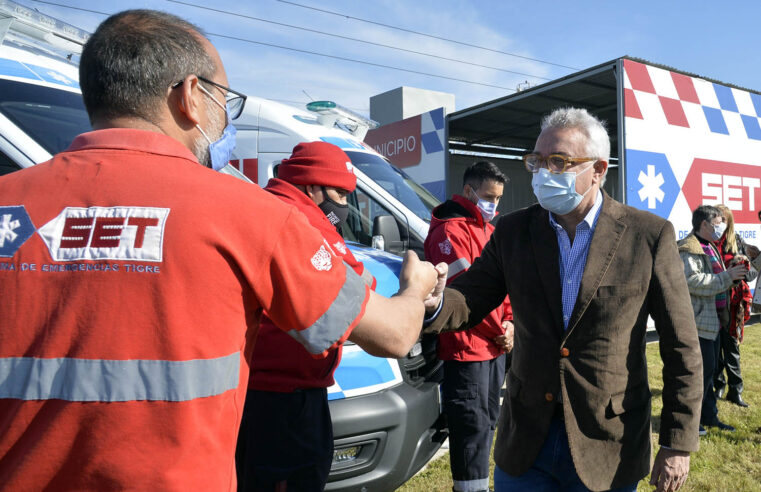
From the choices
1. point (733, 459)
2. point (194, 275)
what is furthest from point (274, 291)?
point (733, 459)

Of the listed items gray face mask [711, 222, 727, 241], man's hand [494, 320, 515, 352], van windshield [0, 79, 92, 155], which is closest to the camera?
van windshield [0, 79, 92, 155]

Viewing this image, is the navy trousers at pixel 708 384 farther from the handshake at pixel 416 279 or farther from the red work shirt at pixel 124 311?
the red work shirt at pixel 124 311

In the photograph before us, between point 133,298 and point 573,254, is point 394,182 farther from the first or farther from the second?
point 133,298

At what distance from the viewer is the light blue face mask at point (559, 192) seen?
7.16 feet

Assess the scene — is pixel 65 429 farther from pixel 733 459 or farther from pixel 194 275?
pixel 733 459

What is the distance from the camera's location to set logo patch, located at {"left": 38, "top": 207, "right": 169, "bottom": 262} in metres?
1.00

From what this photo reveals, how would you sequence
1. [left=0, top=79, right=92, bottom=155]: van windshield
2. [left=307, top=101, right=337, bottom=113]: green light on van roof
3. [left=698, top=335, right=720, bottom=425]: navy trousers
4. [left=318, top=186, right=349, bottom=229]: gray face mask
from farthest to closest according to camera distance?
[left=307, top=101, right=337, bottom=113]: green light on van roof, [left=698, top=335, right=720, bottom=425]: navy trousers, [left=0, top=79, right=92, bottom=155]: van windshield, [left=318, top=186, right=349, bottom=229]: gray face mask

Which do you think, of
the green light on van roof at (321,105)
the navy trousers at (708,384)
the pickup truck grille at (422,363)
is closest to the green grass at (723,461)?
the navy trousers at (708,384)

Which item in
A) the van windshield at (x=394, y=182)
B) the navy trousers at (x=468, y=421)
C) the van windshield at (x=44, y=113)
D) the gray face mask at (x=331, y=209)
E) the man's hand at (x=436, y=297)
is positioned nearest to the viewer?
the man's hand at (x=436, y=297)

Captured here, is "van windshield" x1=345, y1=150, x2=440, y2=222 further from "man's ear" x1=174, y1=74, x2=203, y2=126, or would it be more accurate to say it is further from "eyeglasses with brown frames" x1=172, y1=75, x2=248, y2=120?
"man's ear" x1=174, y1=74, x2=203, y2=126

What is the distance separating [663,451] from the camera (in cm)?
197

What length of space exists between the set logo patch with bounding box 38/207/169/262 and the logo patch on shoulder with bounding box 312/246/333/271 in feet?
0.98

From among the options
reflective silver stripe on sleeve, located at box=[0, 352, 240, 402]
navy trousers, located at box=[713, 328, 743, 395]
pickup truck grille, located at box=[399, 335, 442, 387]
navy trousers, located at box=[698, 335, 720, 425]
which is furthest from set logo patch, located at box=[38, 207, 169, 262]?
navy trousers, located at box=[713, 328, 743, 395]

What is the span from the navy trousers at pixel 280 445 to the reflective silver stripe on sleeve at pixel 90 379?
113 cm
